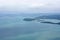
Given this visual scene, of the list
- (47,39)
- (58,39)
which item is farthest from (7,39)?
(58,39)

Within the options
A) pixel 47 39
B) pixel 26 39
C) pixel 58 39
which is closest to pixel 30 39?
pixel 26 39

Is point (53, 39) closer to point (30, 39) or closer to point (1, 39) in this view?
point (30, 39)

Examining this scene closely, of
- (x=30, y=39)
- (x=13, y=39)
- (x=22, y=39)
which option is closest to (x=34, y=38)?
(x=30, y=39)

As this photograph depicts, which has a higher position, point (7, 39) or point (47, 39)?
point (7, 39)

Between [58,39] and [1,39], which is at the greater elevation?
[1,39]

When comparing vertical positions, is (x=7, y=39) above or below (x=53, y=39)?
above

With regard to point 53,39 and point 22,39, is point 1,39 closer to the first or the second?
point 22,39

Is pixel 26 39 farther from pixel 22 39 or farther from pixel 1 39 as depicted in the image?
pixel 1 39
